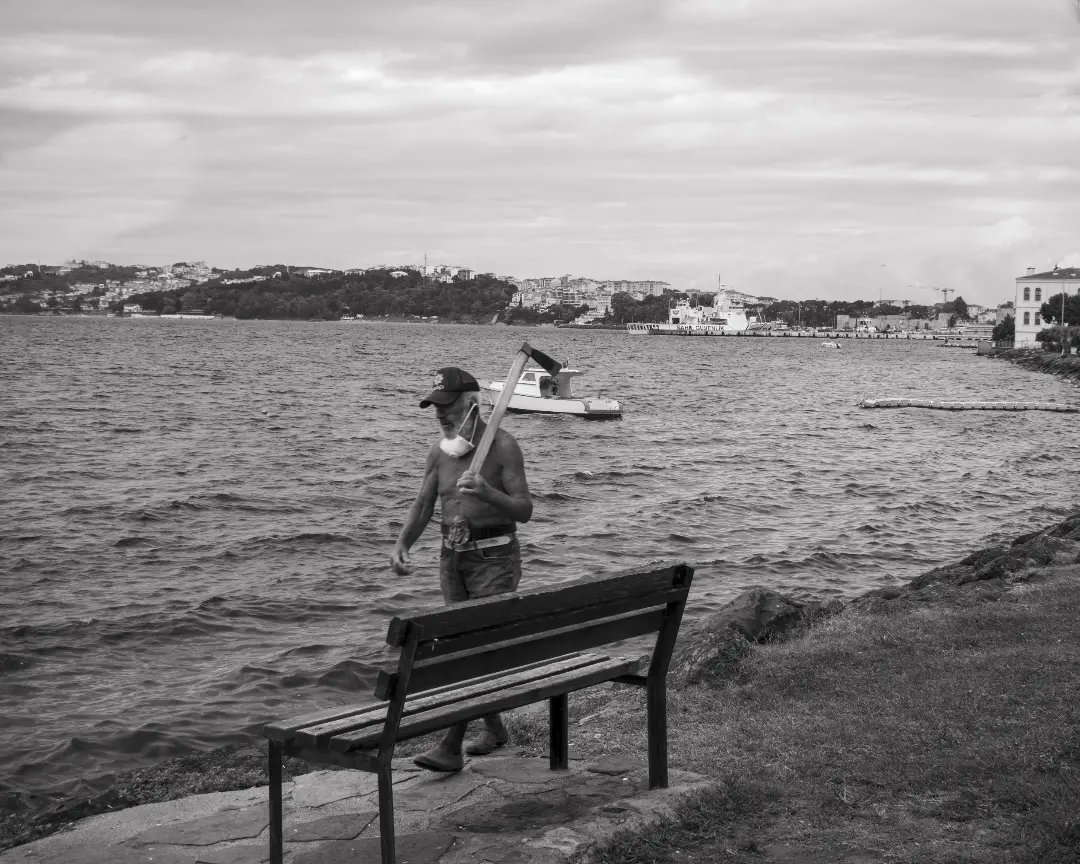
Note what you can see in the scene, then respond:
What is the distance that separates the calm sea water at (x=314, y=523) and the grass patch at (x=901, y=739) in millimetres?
4799

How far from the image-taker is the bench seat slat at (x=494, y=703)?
4.97 meters

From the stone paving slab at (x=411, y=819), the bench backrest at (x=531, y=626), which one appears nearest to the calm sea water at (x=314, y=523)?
the stone paving slab at (x=411, y=819)

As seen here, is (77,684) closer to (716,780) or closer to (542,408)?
(716,780)

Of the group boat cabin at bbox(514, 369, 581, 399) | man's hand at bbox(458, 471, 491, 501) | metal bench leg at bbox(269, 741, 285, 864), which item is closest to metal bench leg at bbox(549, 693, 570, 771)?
man's hand at bbox(458, 471, 491, 501)

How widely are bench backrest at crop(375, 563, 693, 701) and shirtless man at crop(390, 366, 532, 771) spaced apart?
0.76m

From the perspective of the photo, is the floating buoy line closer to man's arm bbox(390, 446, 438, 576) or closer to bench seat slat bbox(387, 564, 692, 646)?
man's arm bbox(390, 446, 438, 576)

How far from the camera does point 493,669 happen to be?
5.26 m

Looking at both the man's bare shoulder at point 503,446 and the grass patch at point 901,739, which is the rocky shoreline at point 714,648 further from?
the man's bare shoulder at point 503,446

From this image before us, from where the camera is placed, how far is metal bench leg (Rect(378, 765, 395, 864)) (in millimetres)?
4879

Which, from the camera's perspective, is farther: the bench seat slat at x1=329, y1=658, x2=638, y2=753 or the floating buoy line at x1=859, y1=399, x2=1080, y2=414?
the floating buoy line at x1=859, y1=399, x2=1080, y2=414

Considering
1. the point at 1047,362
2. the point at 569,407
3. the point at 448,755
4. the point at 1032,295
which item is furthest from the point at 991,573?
the point at 1032,295

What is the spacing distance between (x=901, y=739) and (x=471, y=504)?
8.40ft

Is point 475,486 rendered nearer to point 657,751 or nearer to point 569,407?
point 657,751

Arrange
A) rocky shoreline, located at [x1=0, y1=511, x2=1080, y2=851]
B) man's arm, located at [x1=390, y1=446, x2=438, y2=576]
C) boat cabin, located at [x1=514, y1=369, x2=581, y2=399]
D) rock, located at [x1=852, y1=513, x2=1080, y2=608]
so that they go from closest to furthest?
1. man's arm, located at [x1=390, y1=446, x2=438, y2=576]
2. rocky shoreline, located at [x1=0, y1=511, x2=1080, y2=851]
3. rock, located at [x1=852, y1=513, x2=1080, y2=608]
4. boat cabin, located at [x1=514, y1=369, x2=581, y2=399]
